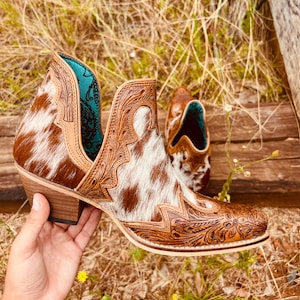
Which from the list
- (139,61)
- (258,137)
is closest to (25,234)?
(258,137)

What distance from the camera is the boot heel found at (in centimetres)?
127

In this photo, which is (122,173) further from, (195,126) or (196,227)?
(195,126)

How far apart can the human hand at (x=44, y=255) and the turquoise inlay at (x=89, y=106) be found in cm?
30

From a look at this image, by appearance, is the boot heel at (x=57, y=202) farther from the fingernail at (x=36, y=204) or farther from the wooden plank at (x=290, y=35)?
the wooden plank at (x=290, y=35)

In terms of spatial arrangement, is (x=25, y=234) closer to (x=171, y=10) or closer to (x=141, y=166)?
(x=141, y=166)

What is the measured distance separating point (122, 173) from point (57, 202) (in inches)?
10.8

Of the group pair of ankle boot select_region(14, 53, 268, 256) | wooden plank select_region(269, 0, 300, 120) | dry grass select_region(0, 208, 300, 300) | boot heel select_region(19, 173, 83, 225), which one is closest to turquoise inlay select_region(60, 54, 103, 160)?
pair of ankle boot select_region(14, 53, 268, 256)

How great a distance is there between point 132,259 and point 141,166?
81 cm

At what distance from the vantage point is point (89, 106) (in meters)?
1.40

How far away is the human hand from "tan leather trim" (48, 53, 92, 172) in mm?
224

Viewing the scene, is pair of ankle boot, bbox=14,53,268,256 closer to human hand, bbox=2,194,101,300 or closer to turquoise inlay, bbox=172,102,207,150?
human hand, bbox=2,194,101,300

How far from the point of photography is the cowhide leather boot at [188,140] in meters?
1.56

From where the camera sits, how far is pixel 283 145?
171cm

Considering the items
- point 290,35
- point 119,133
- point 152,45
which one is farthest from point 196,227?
point 152,45
